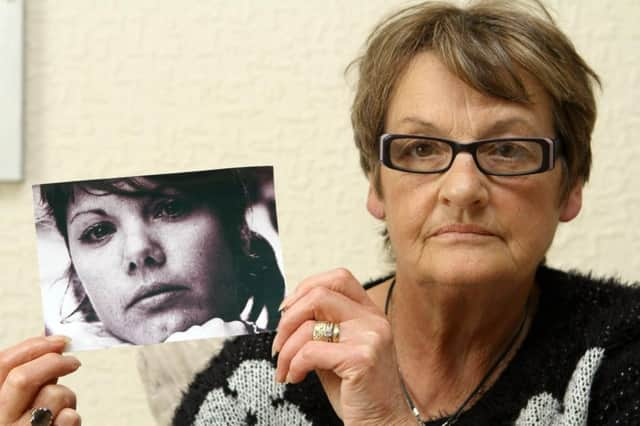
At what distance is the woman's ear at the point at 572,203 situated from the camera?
3.95 ft

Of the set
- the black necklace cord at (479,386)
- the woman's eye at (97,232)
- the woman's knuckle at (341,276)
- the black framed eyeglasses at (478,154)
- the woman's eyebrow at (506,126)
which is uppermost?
the woman's eyebrow at (506,126)

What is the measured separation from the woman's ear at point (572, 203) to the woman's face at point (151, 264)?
18.6 inches

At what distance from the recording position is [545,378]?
1138 mm

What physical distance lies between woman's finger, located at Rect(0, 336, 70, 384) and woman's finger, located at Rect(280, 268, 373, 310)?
0.25 metres

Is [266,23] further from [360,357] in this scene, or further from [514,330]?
[360,357]

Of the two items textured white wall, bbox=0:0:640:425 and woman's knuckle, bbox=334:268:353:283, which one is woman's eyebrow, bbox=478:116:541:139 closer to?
woman's knuckle, bbox=334:268:353:283

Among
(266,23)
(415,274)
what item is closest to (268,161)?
(266,23)

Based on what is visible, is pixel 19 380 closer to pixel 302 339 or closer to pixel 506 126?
pixel 302 339

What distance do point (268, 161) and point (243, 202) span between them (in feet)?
2.14

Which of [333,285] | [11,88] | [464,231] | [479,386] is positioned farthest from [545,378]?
[11,88]

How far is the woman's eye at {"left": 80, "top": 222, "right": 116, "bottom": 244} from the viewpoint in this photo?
102cm

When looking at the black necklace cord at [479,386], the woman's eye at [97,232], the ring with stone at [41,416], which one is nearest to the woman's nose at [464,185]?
the black necklace cord at [479,386]

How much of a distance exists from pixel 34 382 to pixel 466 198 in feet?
1.70

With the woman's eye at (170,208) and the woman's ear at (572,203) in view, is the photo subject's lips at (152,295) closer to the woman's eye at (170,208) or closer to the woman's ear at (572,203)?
the woman's eye at (170,208)
